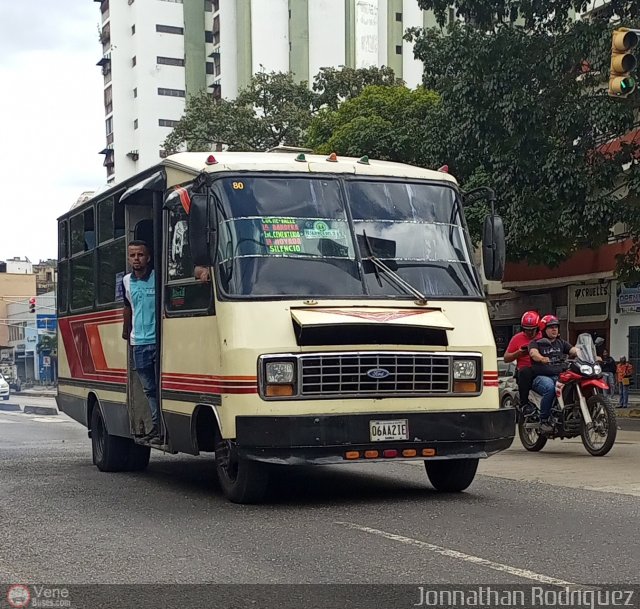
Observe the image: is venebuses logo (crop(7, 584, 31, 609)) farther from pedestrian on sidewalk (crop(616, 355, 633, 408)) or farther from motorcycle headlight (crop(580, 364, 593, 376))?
pedestrian on sidewalk (crop(616, 355, 633, 408))

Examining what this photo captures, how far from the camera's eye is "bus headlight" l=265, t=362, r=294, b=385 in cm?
909

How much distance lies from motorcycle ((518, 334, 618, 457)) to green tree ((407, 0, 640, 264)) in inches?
393

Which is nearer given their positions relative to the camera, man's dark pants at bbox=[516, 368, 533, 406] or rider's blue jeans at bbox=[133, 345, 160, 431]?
rider's blue jeans at bbox=[133, 345, 160, 431]

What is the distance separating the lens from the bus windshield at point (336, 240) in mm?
9539

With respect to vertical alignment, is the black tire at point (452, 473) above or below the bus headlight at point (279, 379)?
below

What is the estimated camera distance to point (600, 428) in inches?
533

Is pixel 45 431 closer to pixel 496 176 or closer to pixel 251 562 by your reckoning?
pixel 496 176

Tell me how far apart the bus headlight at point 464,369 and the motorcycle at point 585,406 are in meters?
4.11

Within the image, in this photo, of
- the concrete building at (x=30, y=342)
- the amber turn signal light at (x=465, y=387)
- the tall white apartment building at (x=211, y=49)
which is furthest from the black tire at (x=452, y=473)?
the concrete building at (x=30, y=342)

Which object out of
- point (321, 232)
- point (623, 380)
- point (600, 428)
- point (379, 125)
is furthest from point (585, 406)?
→ point (379, 125)

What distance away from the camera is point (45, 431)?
74.6 ft

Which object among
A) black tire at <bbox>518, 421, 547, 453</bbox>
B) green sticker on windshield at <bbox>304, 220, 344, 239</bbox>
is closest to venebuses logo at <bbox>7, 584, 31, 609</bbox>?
green sticker on windshield at <bbox>304, 220, 344, 239</bbox>

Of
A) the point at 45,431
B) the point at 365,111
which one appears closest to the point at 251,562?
the point at 45,431

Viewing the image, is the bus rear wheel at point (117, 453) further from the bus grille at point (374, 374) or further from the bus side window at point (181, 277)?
the bus grille at point (374, 374)
